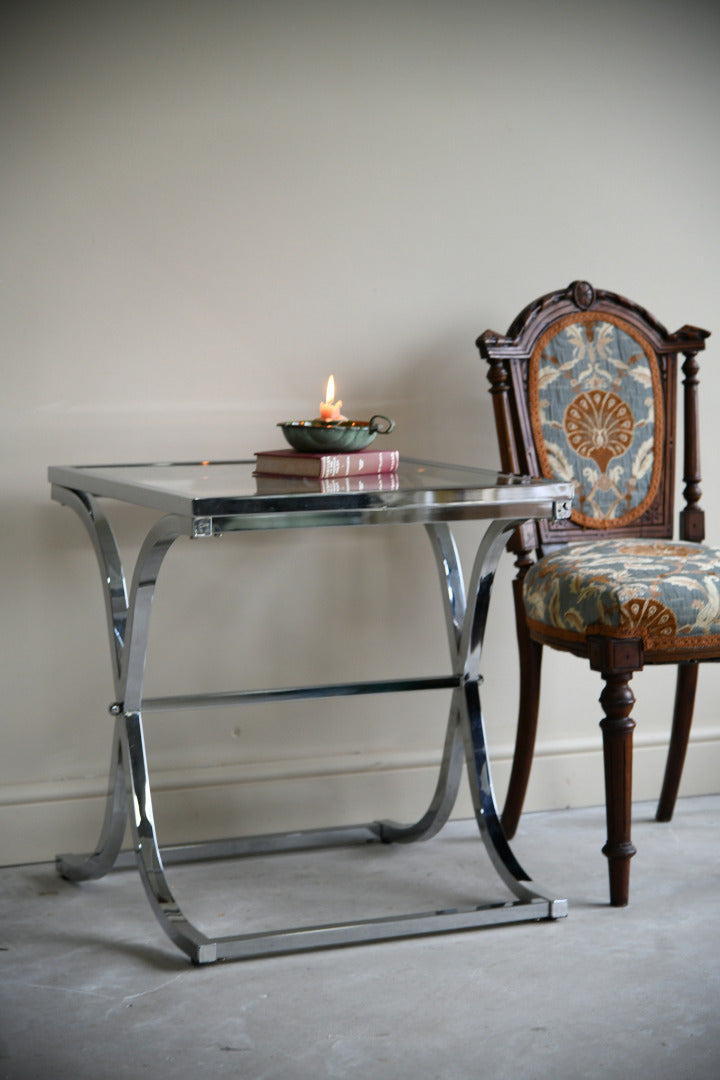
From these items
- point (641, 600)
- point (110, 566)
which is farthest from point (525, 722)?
point (110, 566)

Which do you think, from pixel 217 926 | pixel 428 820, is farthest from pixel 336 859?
pixel 217 926

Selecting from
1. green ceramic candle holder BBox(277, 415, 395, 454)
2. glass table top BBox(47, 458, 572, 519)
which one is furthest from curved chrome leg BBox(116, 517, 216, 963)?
green ceramic candle holder BBox(277, 415, 395, 454)

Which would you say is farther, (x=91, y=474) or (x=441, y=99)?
(x=441, y=99)

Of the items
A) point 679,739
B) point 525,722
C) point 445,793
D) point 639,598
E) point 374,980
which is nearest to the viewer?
point 374,980

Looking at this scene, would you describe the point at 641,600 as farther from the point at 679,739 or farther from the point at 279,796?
the point at 279,796

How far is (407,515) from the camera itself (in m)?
1.63

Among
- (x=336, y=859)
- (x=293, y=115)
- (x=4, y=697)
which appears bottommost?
(x=336, y=859)

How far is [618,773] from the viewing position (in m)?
1.94

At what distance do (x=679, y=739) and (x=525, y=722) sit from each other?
34cm

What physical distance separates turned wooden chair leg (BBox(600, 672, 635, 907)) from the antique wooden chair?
4.9 inches

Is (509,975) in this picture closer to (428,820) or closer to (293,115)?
(428,820)

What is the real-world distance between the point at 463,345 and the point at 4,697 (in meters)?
1.07

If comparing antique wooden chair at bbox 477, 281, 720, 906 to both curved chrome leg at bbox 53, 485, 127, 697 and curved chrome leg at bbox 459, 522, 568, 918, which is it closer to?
curved chrome leg at bbox 459, 522, 568, 918

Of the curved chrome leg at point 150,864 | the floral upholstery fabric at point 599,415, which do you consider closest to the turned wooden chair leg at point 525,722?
the floral upholstery fabric at point 599,415
